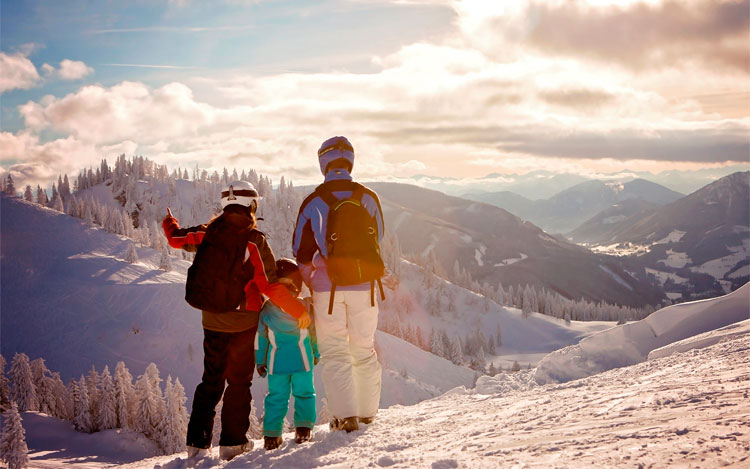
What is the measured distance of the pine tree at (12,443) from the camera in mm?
36156

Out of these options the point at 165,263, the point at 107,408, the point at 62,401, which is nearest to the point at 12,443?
the point at 107,408

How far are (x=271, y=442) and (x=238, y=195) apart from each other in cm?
391

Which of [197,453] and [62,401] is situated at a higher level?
[197,453]

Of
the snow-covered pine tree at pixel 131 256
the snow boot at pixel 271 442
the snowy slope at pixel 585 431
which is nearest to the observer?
the snowy slope at pixel 585 431

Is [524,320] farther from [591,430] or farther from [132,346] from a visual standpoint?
[591,430]

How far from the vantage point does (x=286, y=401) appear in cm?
735

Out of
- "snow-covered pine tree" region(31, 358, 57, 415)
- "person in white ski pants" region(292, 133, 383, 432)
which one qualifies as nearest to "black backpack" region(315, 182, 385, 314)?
"person in white ski pants" region(292, 133, 383, 432)

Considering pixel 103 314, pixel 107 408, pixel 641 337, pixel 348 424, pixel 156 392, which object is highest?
pixel 348 424

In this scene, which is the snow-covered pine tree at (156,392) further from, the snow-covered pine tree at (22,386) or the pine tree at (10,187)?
the pine tree at (10,187)

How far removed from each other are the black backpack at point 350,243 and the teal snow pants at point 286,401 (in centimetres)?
126

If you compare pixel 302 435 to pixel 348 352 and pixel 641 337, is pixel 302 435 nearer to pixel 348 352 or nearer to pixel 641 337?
pixel 348 352

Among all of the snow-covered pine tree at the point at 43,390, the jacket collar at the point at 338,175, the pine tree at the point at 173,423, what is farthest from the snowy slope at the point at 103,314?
the jacket collar at the point at 338,175

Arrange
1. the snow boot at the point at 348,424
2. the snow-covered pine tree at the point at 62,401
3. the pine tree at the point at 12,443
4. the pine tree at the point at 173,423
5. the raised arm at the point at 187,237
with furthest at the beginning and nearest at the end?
the snow-covered pine tree at the point at 62,401
the pine tree at the point at 173,423
the pine tree at the point at 12,443
the raised arm at the point at 187,237
the snow boot at the point at 348,424

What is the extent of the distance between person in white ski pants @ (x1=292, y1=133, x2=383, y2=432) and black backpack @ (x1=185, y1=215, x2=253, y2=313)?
1083 millimetres
